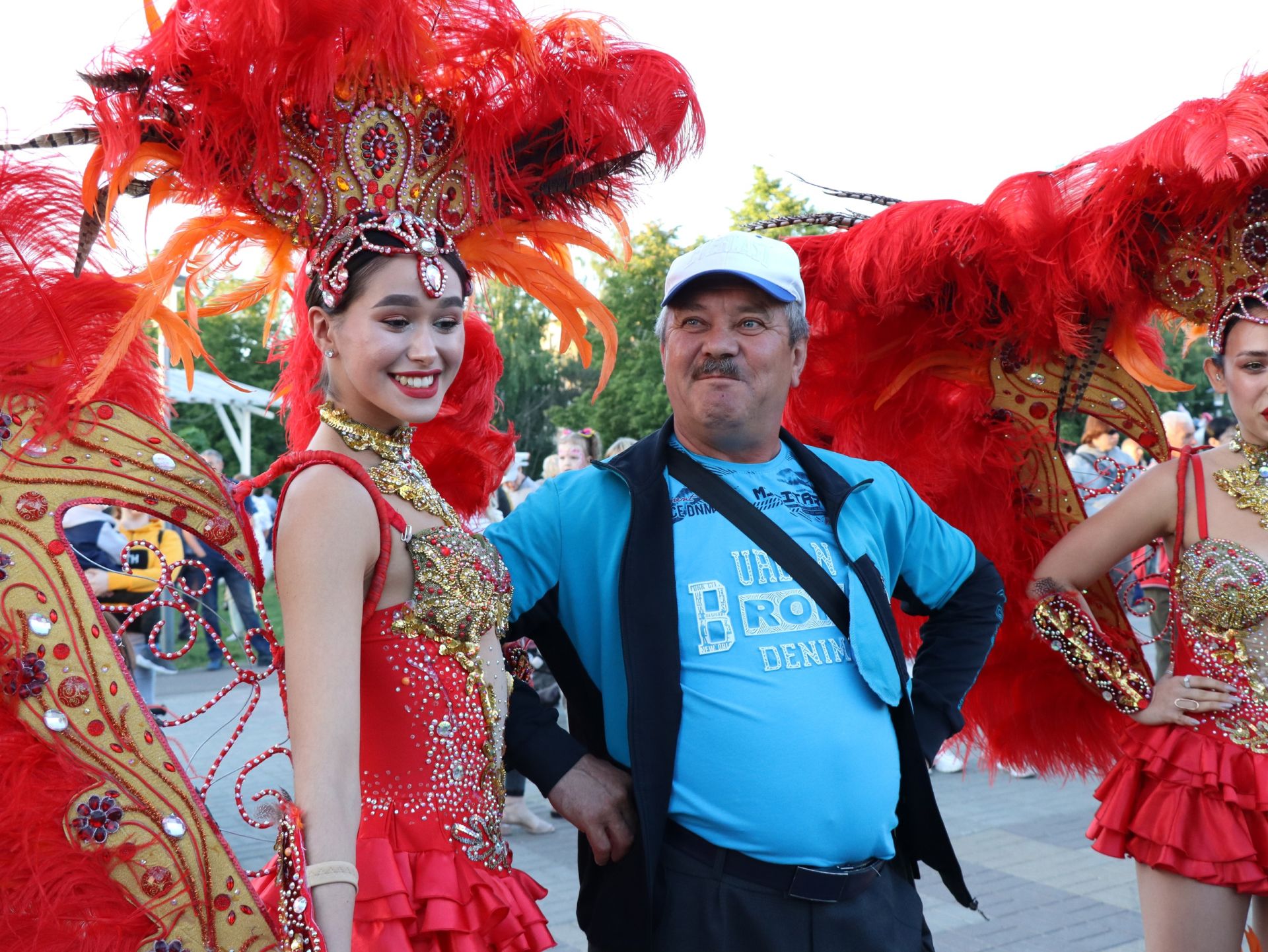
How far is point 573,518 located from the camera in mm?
2332

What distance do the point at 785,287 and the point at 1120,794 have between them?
1.57 metres

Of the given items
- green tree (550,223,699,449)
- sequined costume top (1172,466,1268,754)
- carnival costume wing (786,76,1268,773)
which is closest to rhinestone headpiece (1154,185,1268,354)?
carnival costume wing (786,76,1268,773)

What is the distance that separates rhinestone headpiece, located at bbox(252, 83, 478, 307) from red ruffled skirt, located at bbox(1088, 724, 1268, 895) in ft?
6.88

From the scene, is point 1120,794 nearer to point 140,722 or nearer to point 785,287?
point 785,287

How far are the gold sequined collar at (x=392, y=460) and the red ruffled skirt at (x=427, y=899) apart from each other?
1.79ft

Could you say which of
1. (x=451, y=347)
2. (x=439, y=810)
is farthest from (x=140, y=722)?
(x=451, y=347)

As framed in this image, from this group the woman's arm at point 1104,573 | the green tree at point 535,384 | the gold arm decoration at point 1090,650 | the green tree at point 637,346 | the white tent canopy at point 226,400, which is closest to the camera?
the woman's arm at point 1104,573

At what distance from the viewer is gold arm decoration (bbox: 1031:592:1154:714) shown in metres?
2.98

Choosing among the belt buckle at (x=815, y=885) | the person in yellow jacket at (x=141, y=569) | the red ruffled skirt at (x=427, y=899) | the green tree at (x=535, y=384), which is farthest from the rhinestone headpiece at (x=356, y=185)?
the green tree at (x=535, y=384)

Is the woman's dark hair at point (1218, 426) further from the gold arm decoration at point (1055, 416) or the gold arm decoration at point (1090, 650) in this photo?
the gold arm decoration at point (1090, 650)

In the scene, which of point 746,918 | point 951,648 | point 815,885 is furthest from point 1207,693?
point 746,918

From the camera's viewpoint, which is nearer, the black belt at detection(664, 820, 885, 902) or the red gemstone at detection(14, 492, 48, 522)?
the red gemstone at detection(14, 492, 48, 522)

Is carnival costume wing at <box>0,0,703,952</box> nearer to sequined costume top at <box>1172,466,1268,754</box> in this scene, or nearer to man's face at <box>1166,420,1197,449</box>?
sequined costume top at <box>1172,466,1268,754</box>

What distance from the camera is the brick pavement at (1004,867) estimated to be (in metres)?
4.20
